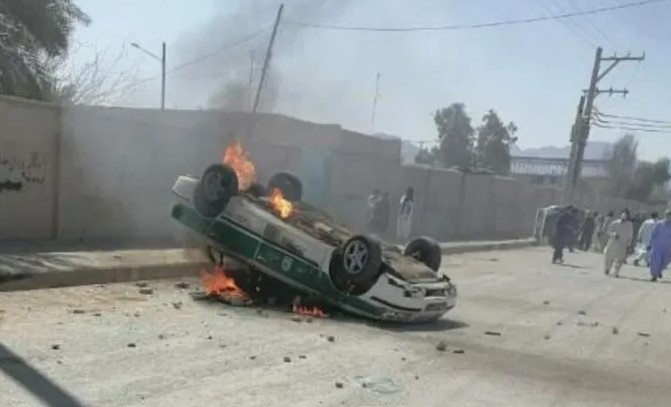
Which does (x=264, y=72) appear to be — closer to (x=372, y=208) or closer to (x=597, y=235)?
(x=372, y=208)

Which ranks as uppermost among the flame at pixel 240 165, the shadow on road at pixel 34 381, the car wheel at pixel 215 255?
the flame at pixel 240 165

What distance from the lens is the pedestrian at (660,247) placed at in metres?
18.2

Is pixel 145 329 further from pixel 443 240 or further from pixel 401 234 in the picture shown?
pixel 443 240

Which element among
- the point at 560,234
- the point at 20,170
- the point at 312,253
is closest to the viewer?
the point at 312,253

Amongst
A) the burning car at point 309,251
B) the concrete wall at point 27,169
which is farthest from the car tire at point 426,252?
the concrete wall at point 27,169

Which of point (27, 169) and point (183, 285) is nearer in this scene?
point (183, 285)

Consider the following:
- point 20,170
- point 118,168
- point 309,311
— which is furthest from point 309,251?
point 118,168

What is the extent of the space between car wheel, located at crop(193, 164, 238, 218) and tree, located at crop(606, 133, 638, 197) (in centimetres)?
7710

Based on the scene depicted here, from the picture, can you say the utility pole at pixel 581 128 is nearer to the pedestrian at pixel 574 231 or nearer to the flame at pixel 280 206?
the pedestrian at pixel 574 231

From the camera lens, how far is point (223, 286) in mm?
9703

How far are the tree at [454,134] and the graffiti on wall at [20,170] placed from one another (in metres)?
57.8

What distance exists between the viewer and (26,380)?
5316mm

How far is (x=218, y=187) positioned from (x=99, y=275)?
214cm

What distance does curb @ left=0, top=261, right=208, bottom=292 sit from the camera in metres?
9.39
